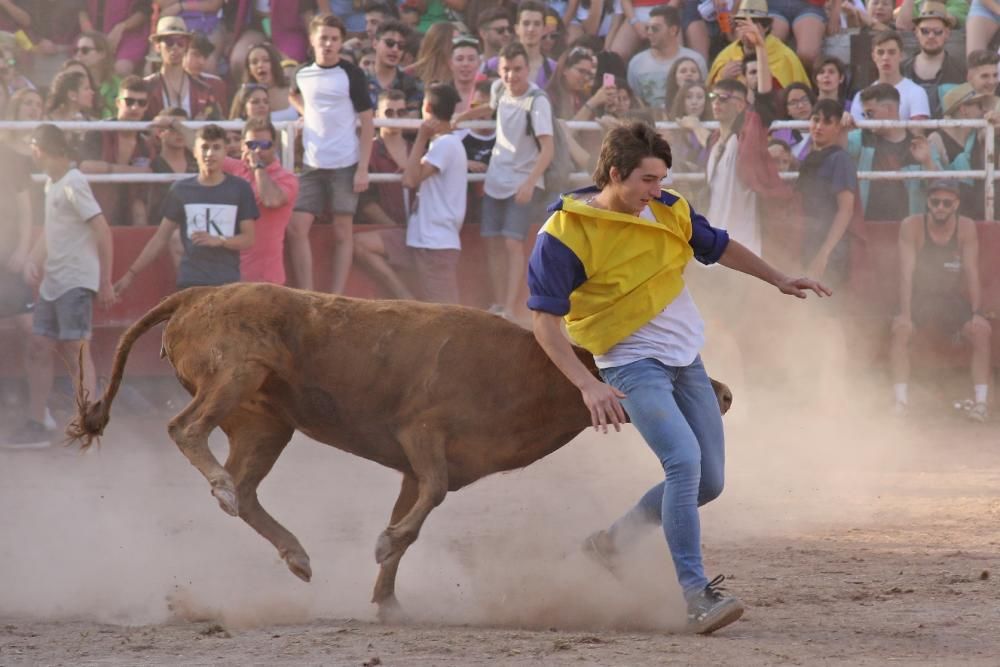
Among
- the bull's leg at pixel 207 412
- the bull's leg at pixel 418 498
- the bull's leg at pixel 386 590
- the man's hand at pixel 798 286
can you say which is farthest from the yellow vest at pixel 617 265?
the bull's leg at pixel 207 412

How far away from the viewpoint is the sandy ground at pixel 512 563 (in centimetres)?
492

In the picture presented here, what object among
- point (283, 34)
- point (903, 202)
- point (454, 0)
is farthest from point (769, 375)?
point (283, 34)

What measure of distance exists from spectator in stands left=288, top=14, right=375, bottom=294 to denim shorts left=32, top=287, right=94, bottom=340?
1500mm

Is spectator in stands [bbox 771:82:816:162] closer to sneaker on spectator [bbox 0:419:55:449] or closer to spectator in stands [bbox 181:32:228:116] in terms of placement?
spectator in stands [bbox 181:32:228:116]

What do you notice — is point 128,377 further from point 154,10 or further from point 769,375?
point 769,375

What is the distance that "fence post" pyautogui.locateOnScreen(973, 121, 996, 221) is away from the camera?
38.1 feet

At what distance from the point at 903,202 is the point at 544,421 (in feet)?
22.9

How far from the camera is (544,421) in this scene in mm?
5793

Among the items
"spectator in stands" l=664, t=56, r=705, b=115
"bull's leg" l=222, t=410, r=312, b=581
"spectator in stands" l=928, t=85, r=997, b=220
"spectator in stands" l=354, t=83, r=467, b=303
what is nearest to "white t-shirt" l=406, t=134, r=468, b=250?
"spectator in stands" l=354, t=83, r=467, b=303

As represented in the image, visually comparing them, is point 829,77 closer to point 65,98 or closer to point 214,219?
point 214,219

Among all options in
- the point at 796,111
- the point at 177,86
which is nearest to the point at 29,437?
the point at 177,86

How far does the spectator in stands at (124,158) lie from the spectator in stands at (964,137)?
6080mm

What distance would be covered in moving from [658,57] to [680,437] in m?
7.11

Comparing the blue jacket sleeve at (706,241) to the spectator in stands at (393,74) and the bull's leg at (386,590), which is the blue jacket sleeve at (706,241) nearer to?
the bull's leg at (386,590)
